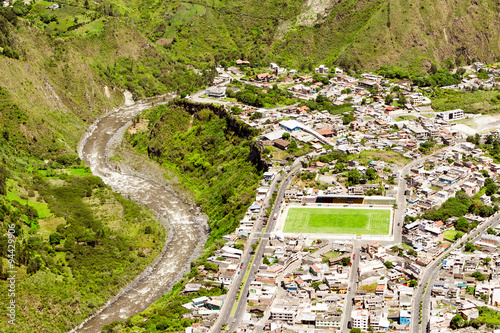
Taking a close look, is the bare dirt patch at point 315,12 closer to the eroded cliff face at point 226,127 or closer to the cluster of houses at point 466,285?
the eroded cliff face at point 226,127

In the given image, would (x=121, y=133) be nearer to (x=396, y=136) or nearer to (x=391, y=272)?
(x=396, y=136)

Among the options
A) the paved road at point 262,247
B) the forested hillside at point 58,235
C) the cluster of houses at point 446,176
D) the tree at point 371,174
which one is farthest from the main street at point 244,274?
the cluster of houses at point 446,176

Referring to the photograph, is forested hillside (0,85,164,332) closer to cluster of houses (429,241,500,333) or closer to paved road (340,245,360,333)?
paved road (340,245,360,333)

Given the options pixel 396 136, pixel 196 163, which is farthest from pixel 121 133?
pixel 396 136

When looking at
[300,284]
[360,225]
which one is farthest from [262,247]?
[360,225]

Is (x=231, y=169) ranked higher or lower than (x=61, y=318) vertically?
higher

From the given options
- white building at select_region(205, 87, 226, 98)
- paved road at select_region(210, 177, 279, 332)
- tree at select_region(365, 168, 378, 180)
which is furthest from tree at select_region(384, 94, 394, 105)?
paved road at select_region(210, 177, 279, 332)
